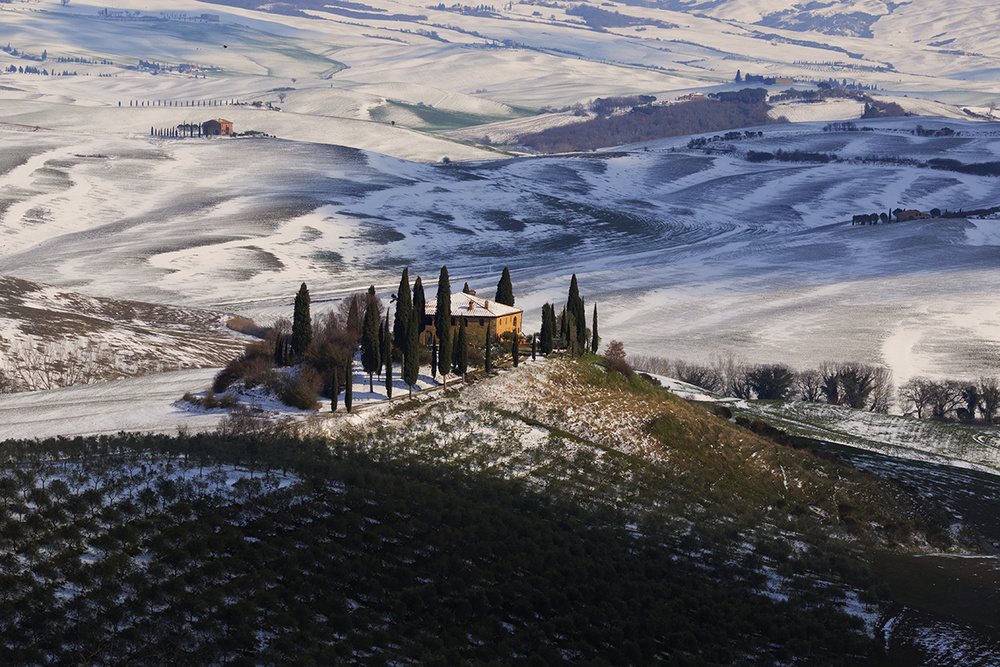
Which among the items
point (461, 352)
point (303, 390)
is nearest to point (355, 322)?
point (461, 352)

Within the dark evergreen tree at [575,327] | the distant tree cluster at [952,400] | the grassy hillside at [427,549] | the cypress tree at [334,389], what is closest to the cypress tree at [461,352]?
the grassy hillside at [427,549]

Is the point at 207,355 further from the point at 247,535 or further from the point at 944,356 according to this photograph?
the point at 944,356

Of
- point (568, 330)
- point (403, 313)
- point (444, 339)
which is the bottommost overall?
point (568, 330)

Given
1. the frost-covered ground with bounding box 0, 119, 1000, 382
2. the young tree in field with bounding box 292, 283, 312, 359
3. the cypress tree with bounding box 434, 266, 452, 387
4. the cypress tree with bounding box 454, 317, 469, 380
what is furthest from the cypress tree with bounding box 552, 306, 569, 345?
the frost-covered ground with bounding box 0, 119, 1000, 382

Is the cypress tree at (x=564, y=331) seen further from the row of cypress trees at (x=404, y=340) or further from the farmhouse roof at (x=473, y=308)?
the row of cypress trees at (x=404, y=340)

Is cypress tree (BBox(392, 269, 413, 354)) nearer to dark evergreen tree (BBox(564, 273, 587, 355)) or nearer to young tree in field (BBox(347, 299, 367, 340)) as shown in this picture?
young tree in field (BBox(347, 299, 367, 340))

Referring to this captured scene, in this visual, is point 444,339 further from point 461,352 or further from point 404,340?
point 404,340
